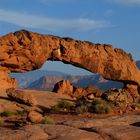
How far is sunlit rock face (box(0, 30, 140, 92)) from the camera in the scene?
3847 centimetres

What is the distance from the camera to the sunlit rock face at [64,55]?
126 ft

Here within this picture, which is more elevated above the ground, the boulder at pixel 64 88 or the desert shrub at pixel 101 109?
the boulder at pixel 64 88

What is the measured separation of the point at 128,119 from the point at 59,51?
2452cm

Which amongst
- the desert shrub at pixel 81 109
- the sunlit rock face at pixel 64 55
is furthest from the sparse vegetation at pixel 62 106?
the sunlit rock face at pixel 64 55

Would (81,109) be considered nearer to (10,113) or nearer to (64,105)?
(64,105)

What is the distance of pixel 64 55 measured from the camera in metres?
40.8

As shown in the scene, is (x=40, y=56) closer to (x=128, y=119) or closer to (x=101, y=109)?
(x=101, y=109)

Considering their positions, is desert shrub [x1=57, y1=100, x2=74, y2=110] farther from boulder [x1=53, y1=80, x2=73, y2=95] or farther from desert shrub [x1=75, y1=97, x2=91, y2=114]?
boulder [x1=53, y1=80, x2=73, y2=95]

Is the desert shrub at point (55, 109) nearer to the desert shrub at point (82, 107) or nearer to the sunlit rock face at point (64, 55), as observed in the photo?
the desert shrub at point (82, 107)

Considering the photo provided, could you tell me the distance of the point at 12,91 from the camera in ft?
108

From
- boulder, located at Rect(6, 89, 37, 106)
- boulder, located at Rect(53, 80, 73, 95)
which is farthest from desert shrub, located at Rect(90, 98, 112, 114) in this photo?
boulder, located at Rect(53, 80, 73, 95)

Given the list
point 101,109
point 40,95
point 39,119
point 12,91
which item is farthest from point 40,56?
point 39,119

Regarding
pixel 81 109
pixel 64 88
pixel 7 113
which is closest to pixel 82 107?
pixel 81 109

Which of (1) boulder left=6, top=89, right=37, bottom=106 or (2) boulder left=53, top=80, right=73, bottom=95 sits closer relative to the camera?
(1) boulder left=6, top=89, right=37, bottom=106
